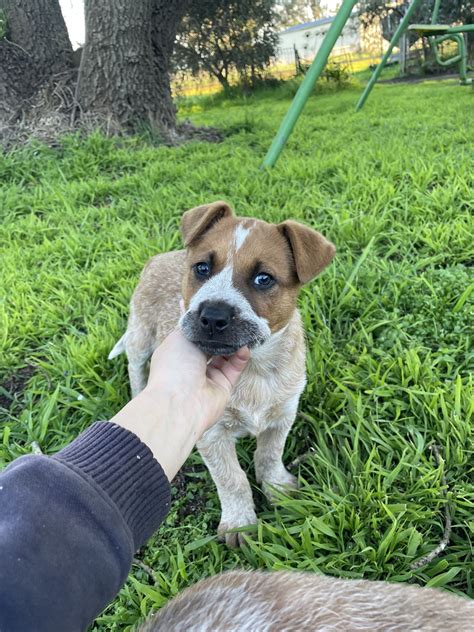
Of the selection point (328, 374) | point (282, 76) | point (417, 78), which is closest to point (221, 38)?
point (282, 76)

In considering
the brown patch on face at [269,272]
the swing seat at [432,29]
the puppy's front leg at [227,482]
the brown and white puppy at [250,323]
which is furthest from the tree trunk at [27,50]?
the puppy's front leg at [227,482]

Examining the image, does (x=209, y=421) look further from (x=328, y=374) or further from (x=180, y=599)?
(x=328, y=374)

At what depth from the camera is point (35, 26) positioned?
27.5ft

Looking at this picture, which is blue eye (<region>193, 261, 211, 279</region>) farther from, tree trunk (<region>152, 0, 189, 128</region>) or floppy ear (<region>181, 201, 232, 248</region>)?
tree trunk (<region>152, 0, 189, 128</region>)

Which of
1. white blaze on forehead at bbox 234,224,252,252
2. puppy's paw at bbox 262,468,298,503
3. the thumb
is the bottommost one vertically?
puppy's paw at bbox 262,468,298,503

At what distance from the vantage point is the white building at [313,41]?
26041 millimetres

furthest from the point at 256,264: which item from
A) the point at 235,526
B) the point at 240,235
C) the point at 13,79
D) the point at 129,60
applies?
the point at 13,79

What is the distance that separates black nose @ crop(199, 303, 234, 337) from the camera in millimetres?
2242

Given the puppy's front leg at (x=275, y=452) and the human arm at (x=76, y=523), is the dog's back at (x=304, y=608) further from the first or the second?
the puppy's front leg at (x=275, y=452)

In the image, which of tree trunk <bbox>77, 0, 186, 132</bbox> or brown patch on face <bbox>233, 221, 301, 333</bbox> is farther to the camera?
tree trunk <bbox>77, 0, 186, 132</bbox>

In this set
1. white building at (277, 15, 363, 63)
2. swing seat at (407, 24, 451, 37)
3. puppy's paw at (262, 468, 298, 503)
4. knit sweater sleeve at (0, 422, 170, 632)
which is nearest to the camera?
knit sweater sleeve at (0, 422, 170, 632)

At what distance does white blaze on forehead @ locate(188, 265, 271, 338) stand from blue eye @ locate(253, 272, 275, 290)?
0.45 feet

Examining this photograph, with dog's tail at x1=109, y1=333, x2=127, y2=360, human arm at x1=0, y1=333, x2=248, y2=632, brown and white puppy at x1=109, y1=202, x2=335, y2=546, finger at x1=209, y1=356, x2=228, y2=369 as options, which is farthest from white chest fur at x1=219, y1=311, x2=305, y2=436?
dog's tail at x1=109, y1=333, x2=127, y2=360

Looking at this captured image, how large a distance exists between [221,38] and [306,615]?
22.7 metres
